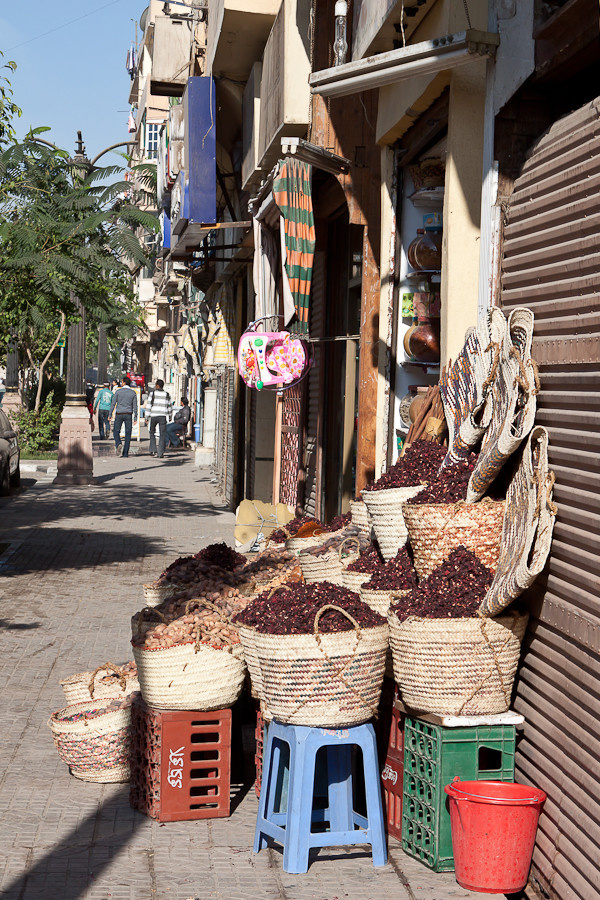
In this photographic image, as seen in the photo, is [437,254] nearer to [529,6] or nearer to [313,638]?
[529,6]

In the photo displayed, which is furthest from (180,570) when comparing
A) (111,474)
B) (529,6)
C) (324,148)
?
(111,474)

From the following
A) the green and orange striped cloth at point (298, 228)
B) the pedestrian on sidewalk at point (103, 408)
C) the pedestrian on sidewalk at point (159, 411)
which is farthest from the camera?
the pedestrian on sidewalk at point (103, 408)

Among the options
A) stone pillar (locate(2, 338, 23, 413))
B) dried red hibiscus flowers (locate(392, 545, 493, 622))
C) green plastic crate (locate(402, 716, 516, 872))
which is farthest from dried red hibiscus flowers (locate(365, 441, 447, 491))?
stone pillar (locate(2, 338, 23, 413))

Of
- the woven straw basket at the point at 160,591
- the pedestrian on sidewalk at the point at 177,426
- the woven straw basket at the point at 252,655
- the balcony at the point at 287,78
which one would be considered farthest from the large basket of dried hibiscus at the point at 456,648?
the pedestrian on sidewalk at the point at 177,426

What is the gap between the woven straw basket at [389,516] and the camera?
534cm

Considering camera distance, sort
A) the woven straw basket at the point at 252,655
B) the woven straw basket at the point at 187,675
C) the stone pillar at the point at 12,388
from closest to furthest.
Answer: the woven straw basket at the point at 252,655 < the woven straw basket at the point at 187,675 < the stone pillar at the point at 12,388

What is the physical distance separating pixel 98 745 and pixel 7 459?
14.4 meters

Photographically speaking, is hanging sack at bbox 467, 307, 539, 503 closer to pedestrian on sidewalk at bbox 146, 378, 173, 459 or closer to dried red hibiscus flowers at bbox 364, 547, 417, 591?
dried red hibiscus flowers at bbox 364, 547, 417, 591

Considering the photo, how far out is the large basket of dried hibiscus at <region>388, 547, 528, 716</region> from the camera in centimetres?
429

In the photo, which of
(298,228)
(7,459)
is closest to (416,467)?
(298,228)

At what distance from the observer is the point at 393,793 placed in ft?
15.6

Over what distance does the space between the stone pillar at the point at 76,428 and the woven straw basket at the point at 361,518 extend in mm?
15289

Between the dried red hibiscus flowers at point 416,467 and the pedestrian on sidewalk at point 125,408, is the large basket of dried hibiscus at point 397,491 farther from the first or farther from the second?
the pedestrian on sidewalk at point 125,408

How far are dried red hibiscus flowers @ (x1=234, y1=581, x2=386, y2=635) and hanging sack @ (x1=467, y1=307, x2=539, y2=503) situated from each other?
0.69 meters
